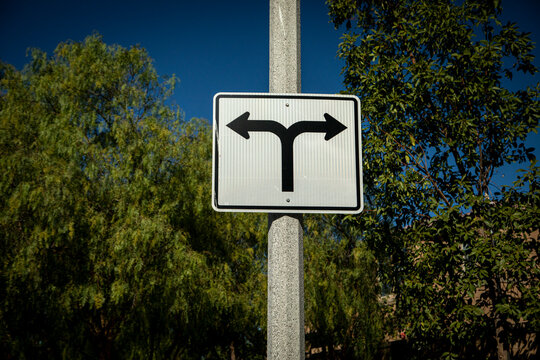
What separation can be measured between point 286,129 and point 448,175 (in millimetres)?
6556

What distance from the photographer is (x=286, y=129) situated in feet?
6.08

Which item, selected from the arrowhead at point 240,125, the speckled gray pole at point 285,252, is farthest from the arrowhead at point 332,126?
the arrowhead at point 240,125

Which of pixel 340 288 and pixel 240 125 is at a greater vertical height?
pixel 240 125

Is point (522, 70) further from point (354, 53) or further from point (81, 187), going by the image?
point (81, 187)

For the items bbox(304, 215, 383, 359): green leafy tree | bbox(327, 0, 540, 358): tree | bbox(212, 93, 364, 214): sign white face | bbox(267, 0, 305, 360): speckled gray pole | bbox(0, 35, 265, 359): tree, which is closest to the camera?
bbox(267, 0, 305, 360): speckled gray pole

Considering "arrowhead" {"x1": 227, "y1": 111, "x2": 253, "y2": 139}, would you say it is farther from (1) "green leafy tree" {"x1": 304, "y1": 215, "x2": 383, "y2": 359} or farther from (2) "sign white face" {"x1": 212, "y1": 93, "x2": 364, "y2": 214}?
(1) "green leafy tree" {"x1": 304, "y1": 215, "x2": 383, "y2": 359}

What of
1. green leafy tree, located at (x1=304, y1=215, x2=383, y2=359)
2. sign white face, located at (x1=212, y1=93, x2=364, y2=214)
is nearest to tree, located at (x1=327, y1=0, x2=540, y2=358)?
sign white face, located at (x1=212, y1=93, x2=364, y2=214)

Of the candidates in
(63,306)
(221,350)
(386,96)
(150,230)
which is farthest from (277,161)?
(221,350)

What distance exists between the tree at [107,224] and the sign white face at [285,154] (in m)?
8.70

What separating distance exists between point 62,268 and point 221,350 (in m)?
8.04

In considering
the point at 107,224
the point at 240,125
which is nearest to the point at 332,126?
the point at 240,125

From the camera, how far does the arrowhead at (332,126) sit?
187cm

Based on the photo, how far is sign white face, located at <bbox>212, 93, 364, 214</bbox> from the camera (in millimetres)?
1802

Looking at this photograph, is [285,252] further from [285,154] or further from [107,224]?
[107,224]
